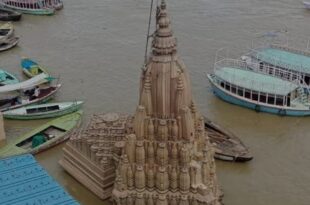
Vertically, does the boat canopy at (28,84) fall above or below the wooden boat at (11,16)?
below

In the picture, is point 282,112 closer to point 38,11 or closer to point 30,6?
point 38,11

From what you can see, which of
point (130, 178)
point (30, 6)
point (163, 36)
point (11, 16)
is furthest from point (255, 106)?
point (30, 6)

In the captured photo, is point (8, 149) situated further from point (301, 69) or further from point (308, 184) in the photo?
point (301, 69)

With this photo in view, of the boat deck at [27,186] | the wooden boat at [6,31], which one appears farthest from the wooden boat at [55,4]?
the boat deck at [27,186]

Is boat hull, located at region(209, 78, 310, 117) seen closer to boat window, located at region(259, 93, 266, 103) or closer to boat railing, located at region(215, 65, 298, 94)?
boat railing, located at region(215, 65, 298, 94)

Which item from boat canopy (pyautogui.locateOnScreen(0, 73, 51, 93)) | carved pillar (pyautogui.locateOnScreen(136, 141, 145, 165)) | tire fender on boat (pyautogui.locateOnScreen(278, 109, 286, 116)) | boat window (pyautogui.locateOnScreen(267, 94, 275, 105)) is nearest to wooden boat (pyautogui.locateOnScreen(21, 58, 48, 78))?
boat canopy (pyautogui.locateOnScreen(0, 73, 51, 93))

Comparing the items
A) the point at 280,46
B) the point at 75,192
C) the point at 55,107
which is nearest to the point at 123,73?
the point at 55,107

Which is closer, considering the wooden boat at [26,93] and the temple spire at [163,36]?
the temple spire at [163,36]

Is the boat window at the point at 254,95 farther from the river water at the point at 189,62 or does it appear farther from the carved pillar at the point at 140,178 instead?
the carved pillar at the point at 140,178
